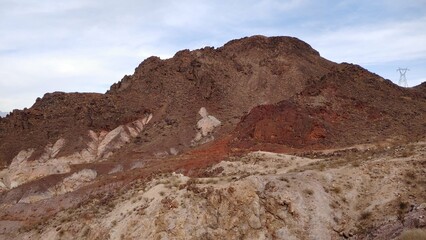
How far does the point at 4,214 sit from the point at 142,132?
23.0m

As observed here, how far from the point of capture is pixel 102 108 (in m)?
57.0

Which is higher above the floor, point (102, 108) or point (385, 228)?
point (102, 108)

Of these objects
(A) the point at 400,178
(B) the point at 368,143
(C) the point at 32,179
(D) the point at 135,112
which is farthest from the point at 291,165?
(D) the point at 135,112

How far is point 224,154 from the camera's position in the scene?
34.9m

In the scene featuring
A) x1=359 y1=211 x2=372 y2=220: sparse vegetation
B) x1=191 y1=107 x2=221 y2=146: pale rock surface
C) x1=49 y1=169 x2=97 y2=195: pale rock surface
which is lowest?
x1=49 y1=169 x2=97 y2=195: pale rock surface

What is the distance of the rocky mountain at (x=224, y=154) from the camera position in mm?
15664

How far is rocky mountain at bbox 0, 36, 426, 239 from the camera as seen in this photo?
15664mm

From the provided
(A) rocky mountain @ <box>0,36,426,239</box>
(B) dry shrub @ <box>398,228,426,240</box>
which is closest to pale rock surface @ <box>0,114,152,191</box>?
(A) rocky mountain @ <box>0,36,426,239</box>

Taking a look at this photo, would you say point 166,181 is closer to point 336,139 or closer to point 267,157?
point 267,157

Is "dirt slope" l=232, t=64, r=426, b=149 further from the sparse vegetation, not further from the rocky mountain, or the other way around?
the sparse vegetation

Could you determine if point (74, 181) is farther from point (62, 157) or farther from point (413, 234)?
point (413, 234)

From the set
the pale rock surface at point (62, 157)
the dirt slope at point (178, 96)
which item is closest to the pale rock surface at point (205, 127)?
the dirt slope at point (178, 96)

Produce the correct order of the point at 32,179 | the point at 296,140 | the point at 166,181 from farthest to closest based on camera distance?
the point at 32,179, the point at 296,140, the point at 166,181

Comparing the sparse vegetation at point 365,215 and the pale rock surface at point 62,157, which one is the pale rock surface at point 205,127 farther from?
the sparse vegetation at point 365,215
